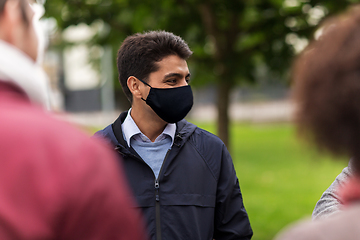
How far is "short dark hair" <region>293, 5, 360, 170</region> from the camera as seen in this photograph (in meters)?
0.99

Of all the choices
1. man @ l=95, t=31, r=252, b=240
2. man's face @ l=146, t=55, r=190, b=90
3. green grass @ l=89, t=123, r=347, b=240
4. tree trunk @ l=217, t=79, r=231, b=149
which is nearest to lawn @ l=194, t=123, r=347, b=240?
green grass @ l=89, t=123, r=347, b=240

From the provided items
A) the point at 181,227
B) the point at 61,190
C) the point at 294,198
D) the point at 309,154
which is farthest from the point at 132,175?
the point at 294,198

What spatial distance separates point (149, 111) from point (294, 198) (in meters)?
6.52

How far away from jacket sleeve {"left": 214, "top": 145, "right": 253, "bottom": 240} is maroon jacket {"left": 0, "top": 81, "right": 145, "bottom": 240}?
4.76 ft

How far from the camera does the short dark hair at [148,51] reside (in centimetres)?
244

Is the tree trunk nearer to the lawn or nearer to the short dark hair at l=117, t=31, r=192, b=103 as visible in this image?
the lawn

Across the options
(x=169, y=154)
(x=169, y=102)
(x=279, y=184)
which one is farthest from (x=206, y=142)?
(x=279, y=184)

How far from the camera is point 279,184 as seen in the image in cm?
972

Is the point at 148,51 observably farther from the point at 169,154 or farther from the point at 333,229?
the point at 333,229

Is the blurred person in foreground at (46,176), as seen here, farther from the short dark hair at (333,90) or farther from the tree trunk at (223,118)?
the tree trunk at (223,118)

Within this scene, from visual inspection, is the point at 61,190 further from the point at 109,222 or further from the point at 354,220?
the point at 354,220

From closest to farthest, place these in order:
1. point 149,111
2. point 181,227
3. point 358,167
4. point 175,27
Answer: point 358,167
point 181,227
point 149,111
point 175,27

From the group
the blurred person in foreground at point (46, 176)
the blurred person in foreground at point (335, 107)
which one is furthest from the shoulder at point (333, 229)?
the blurred person in foreground at point (46, 176)

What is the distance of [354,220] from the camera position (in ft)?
3.03
